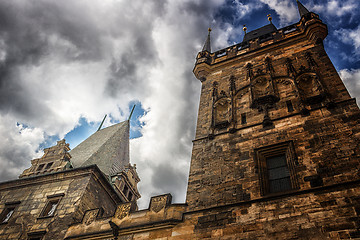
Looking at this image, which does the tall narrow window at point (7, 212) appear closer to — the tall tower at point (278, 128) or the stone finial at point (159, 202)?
the stone finial at point (159, 202)

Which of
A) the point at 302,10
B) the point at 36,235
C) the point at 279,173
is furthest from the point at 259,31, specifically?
the point at 36,235

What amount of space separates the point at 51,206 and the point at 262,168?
9232 millimetres

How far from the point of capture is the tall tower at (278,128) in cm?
769

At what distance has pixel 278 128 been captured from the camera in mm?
9383

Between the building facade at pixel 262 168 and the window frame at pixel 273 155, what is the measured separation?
3 centimetres

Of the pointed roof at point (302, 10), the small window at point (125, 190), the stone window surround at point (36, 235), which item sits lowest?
the stone window surround at point (36, 235)

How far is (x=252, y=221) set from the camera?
23.1 feet

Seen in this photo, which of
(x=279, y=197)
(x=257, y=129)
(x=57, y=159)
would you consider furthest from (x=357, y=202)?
(x=57, y=159)

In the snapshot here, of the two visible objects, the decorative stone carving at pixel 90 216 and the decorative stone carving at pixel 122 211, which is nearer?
the decorative stone carving at pixel 122 211

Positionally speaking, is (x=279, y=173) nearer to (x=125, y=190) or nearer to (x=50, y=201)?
(x=50, y=201)

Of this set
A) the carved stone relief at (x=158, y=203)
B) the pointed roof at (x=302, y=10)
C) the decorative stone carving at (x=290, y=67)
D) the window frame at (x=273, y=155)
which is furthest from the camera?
the pointed roof at (x=302, y=10)

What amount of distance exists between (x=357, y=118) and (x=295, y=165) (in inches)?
94.7

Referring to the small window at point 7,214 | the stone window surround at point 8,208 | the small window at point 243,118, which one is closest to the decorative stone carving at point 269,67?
the small window at point 243,118

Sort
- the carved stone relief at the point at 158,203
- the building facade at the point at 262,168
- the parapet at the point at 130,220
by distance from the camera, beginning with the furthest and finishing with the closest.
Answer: the carved stone relief at the point at 158,203 → the parapet at the point at 130,220 → the building facade at the point at 262,168
